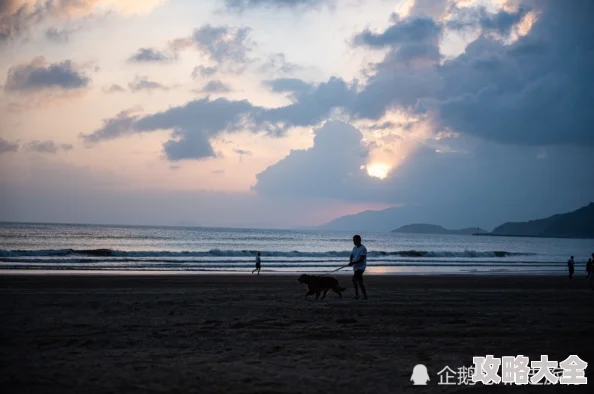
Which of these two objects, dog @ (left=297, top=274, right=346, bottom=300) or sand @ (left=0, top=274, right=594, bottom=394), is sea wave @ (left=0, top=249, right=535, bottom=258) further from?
dog @ (left=297, top=274, right=346, bottom=300)

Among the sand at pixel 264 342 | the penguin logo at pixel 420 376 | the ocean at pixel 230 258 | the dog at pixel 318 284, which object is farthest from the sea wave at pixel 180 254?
the penguin logo at pixel 420 376

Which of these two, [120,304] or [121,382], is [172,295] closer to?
[120,304]

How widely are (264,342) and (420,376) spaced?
2656 millimetres

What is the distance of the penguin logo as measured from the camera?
5.79 m

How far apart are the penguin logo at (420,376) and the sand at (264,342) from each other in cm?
10

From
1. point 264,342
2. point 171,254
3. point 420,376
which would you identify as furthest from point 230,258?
point 420,376

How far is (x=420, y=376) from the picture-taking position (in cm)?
595

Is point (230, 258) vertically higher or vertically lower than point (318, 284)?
lower

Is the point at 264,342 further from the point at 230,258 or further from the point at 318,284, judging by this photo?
the point at 230,258

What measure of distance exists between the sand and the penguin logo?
0.10 m

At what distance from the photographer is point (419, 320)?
10141 mm

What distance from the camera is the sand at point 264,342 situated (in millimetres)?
5672

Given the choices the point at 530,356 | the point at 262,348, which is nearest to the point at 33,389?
the point at 262,348

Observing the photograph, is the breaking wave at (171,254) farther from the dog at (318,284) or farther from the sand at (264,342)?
the dog at (318,284)
